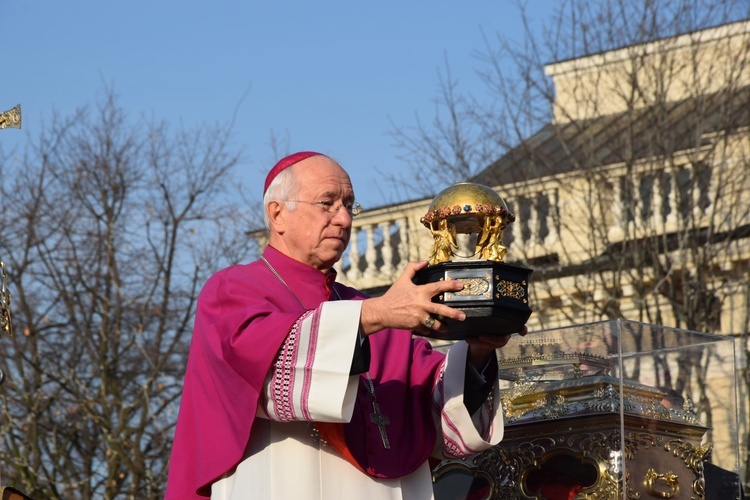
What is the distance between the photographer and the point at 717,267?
1590 centimetres

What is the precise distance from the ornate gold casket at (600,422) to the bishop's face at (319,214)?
4.67 ft

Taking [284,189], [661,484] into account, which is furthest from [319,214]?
[661,484]

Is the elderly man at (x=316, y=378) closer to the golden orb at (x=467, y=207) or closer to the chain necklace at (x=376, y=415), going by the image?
the chain necklace at (x=376, y=415)

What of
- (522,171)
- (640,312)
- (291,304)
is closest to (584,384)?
(291,304)

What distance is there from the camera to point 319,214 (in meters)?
6.07

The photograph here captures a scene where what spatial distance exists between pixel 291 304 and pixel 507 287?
3.13ft

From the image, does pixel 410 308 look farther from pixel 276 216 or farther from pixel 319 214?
pixel 276 216

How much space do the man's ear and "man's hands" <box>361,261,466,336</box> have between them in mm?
861

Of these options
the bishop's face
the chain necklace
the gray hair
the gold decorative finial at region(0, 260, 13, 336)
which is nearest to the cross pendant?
the chain necklace

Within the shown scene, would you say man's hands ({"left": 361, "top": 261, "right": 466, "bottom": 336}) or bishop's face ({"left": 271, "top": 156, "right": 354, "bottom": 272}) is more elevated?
bishop's face ({"left": 271, "top": 156, "right": 354, "bottom": 272})

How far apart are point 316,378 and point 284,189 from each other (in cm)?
100

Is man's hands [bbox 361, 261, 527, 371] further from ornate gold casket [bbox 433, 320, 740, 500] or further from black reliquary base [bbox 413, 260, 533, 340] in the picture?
ornate gold casket [bbox 433, 320, 740, 500]

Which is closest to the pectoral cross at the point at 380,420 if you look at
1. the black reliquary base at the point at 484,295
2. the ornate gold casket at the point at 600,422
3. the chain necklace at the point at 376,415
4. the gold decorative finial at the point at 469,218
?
the chain necklace at the point at 376,415

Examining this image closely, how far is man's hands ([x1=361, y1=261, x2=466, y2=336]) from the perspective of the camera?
5.27 metres
